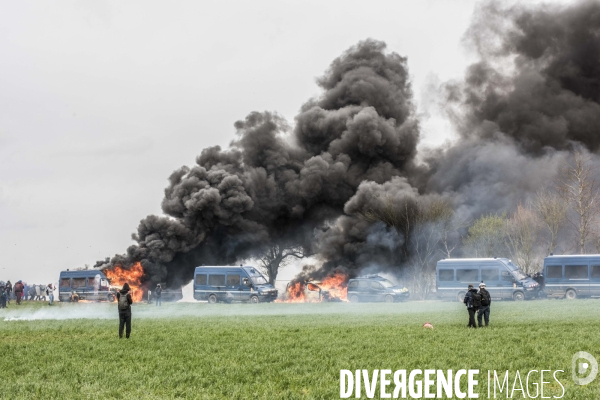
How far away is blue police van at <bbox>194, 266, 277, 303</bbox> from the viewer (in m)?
50.1

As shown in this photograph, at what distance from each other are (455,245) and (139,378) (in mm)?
54758

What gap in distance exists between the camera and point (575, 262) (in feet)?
150

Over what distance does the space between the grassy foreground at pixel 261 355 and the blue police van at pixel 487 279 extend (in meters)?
20.4

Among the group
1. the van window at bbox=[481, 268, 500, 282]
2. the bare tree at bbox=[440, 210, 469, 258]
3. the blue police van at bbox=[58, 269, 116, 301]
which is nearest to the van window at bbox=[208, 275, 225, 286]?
the blue police van at bbox=[58, 269, 116, 301]

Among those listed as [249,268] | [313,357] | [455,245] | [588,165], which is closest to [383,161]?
[455,245]

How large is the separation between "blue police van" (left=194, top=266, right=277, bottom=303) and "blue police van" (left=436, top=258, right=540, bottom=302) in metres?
13.4

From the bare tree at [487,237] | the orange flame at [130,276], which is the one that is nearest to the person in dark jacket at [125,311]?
the orange flame at [130,276]

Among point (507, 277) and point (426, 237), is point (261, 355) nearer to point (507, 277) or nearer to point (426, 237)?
point (507, 277)

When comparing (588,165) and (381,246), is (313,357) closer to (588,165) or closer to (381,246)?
(381,246)

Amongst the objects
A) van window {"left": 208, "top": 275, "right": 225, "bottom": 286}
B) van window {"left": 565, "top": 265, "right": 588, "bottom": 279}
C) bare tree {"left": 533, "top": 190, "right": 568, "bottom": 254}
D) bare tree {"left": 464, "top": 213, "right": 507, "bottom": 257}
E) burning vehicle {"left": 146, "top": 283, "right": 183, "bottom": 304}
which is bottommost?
burning vehicle {"left": 146, "top": 283, "right": 183, "bottom": 304}

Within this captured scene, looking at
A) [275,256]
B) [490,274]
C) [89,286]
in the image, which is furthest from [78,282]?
[490,274]

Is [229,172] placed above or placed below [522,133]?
below

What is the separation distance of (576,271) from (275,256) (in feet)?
132

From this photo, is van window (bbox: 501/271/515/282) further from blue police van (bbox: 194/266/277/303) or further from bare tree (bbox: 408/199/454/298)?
blue police van (bbox: 194/266/277/303)
